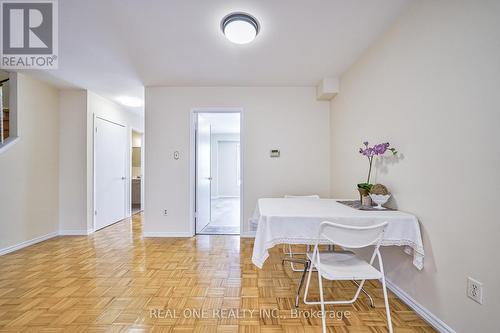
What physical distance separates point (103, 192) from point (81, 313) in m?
2.83

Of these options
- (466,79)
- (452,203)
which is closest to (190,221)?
(452,203)

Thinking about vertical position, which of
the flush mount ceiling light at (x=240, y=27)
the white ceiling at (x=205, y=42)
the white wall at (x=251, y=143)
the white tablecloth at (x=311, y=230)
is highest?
the white ceiling at (x=205, y=42)

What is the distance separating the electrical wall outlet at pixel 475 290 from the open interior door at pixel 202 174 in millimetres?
3236

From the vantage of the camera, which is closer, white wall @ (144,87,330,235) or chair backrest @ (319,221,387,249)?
chair backrest @ (319,221,387,249)

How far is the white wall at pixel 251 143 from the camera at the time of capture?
352 cm

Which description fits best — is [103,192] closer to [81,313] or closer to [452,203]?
[81,313]

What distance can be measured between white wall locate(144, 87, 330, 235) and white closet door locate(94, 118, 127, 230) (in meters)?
1.14

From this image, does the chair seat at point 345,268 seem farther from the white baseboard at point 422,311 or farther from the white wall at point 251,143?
the white wall at point 251,143

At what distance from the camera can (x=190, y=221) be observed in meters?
3.52

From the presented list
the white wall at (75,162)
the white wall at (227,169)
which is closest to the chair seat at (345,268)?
the white wall at (75,162)

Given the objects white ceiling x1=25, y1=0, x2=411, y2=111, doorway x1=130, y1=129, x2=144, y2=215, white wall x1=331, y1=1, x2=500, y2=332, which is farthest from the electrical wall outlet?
doorway x1=130, y1=129, x2=144, y2=215

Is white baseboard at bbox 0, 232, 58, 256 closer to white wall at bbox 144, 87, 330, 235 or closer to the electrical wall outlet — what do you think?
white wall at bbox 144, 87, 330, 235

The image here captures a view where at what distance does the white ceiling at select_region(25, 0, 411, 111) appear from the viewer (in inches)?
70.9

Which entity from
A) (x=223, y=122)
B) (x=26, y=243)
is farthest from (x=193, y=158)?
(x=223, y=122)
